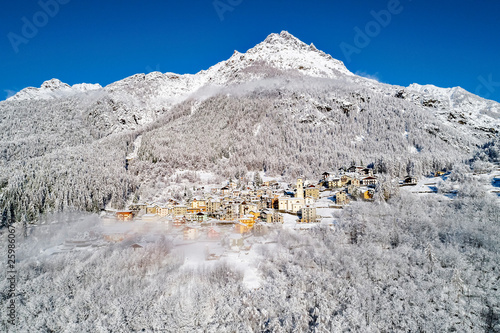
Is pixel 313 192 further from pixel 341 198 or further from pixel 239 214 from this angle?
pixel 239 214

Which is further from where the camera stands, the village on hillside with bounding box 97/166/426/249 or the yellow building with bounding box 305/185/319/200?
the yellow building with bounding box 305/185/319/200

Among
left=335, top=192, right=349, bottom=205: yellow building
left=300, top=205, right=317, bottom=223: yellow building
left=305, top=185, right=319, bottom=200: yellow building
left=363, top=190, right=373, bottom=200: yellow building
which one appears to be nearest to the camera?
left=300, top=205, right=317, bottom=223: yellow building

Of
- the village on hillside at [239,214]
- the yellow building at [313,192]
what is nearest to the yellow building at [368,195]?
the village on hillside at [239,214]

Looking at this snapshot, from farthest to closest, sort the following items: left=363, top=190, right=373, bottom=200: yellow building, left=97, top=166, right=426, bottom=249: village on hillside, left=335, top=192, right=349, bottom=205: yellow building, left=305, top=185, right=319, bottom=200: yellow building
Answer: left=305, top=185, right=319, bottom=200: yellow building, left=363, top=190, right=373, bottom=200: yellow building, left=335, top=192, right=349, bottom=205: yellow building, left=97, top=166, right=426, bottom=249: village on hillside

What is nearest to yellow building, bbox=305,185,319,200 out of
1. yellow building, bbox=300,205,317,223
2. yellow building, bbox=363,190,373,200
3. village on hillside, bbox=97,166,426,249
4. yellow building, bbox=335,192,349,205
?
village on hillside, bbox=97,166,426,249

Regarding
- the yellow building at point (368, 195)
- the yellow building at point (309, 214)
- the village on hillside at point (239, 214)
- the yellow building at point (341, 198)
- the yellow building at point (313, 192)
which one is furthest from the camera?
the yellow building at point (313, 192)

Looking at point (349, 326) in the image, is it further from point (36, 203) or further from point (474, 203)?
point (36, 203)

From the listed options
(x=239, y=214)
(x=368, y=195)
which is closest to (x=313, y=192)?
(x=368, y=195)

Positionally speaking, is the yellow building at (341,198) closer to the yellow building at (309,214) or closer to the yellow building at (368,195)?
the yellow building at (368,195)

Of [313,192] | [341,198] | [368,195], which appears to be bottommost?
[341,198]

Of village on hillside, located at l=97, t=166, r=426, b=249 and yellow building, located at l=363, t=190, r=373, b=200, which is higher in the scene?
yellow building, located at l=363, t=190, r=373, b=200

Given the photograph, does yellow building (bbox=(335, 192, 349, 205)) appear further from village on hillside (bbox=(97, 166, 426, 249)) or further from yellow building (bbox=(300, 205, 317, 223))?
yellow building (bbox=(300, 205, 317, 223))
